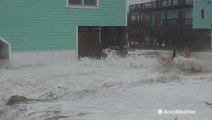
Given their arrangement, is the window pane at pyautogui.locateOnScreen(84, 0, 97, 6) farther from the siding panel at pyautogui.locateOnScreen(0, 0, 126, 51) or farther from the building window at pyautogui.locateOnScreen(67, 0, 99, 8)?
the siding panel at pyautogui.locateOnScreen(0, 0, 126, 51)

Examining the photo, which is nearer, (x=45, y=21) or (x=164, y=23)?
(x=45, y=21)

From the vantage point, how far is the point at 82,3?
19.4 meters

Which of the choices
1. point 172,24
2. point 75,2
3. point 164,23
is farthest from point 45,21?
point 164,23

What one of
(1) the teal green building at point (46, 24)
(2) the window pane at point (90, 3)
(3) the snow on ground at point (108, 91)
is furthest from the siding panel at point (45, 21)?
(3) the snow on ground at point (108, 91)

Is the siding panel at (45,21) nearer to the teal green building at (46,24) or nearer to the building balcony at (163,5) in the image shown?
the teal green building at (46,24)

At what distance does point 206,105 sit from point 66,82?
5.71 m

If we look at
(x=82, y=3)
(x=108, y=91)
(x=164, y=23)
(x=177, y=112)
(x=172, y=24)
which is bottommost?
(x=108, y=91)

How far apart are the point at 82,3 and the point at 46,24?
2469 millimetres

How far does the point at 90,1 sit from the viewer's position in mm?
19703

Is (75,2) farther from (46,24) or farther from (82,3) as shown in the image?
(46,24)

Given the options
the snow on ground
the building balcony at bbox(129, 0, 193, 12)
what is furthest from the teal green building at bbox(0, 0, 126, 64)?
the building balcony at bbox(129, 0, 193, 12)

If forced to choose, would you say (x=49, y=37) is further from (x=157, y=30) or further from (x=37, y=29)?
(x=157, y=30)

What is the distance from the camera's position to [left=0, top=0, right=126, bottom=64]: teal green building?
16953mm

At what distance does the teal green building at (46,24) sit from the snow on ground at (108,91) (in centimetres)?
111
